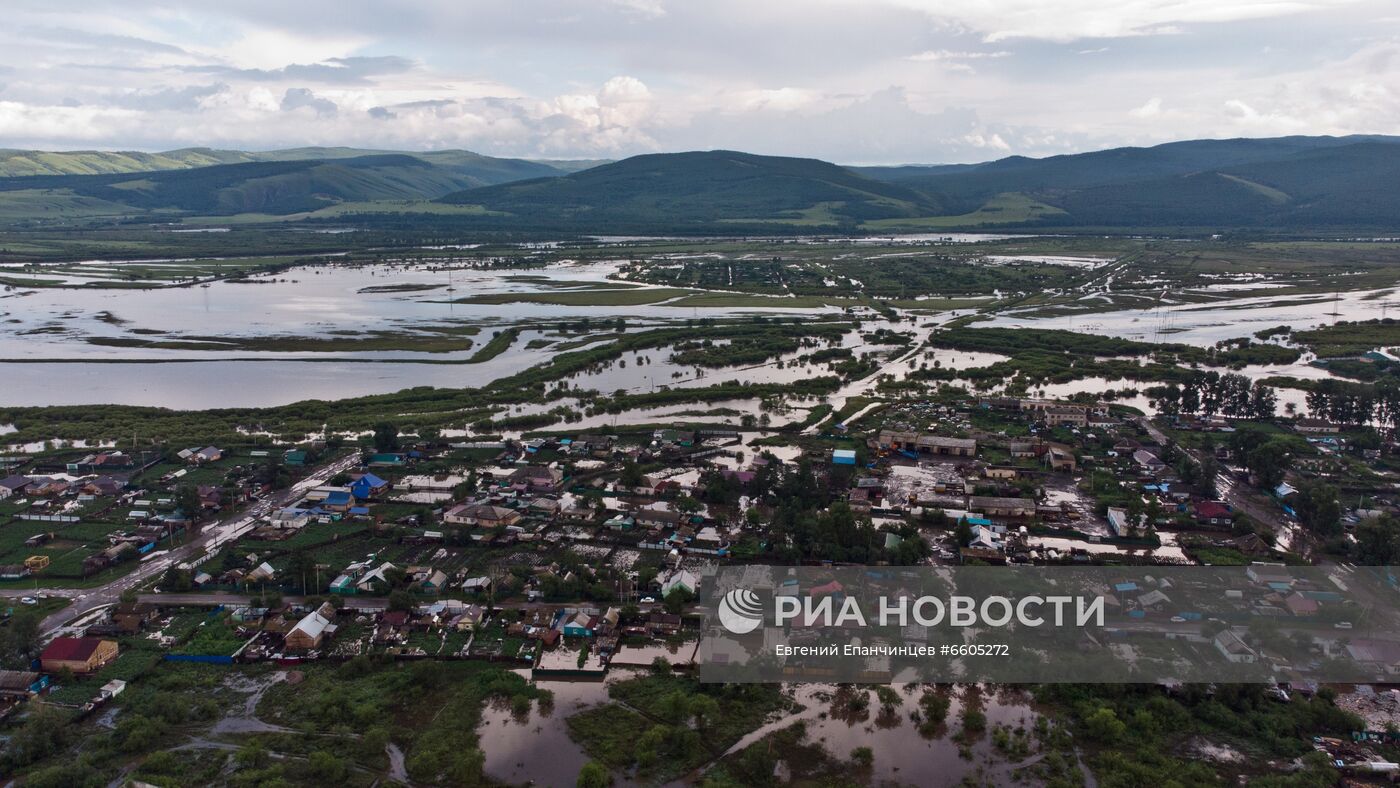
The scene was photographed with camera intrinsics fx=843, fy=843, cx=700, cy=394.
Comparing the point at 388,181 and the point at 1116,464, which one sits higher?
the point at 388,181

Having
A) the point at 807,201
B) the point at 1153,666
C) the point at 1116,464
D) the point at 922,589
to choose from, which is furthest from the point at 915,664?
the point at 807,201

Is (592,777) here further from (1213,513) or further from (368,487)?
(1213,513)

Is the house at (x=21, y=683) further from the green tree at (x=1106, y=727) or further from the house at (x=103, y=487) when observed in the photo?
the green tree at (x=1106, y=727)

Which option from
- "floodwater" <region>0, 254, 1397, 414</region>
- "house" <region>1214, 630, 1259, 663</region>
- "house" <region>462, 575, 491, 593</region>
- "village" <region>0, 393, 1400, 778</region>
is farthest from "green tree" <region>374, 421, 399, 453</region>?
"house" <region>1214, 630, 1259, 663</region>

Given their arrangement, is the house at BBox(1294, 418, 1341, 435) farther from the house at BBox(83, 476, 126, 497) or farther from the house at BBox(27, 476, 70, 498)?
the house at BBox(27, 476, 70, 498)

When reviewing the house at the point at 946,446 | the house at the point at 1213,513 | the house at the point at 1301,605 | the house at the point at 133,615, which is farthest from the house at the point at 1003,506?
the house at the point at 133,615

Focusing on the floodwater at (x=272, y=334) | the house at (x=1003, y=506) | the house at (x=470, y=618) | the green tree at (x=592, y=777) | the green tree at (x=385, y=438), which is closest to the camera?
the green tree at (x=592, y=777)

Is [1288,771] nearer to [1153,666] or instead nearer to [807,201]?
[1153,666]
